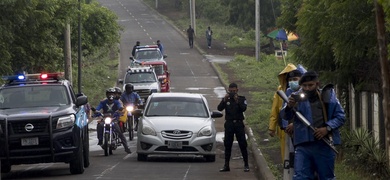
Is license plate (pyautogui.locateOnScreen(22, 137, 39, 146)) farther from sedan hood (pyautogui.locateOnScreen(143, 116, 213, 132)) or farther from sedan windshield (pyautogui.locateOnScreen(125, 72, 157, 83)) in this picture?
sedan windshield (pyautogui.locateOnScreen(125, 72, 157, 83))

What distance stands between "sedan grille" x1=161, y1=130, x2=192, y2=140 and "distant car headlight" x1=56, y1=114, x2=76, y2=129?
3.48 meters

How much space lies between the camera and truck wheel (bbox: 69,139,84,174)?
1855 centimetres

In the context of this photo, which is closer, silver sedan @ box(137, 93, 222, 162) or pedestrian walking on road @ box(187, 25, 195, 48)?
silver sedan @ box(137, 93, 222, 162)

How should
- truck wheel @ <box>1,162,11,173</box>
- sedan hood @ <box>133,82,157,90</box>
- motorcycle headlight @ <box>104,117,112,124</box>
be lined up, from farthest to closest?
sedan hood @ <box>133,82,157,90</box>
motorcycle headlight @ <box>104,117,112,124</box>
truck wheel @ <box>1,162,11,173</box>

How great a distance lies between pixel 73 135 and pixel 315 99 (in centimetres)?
792

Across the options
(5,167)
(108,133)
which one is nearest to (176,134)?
(108,133)

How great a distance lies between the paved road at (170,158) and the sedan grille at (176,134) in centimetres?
59

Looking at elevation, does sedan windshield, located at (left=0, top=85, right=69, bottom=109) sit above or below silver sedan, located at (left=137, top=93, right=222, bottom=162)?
above

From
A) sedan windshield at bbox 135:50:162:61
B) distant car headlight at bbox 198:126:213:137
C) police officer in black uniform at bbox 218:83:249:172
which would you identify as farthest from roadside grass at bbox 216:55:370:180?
sedan windshield at bbox 135:50:162:61

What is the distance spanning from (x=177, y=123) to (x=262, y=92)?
22.0 meters

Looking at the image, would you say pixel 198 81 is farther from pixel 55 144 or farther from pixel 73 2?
pixel 55 144

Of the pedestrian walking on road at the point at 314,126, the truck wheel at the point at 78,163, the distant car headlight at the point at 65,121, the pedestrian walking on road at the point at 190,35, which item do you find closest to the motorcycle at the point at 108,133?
the truck wheel at the point at 78,163

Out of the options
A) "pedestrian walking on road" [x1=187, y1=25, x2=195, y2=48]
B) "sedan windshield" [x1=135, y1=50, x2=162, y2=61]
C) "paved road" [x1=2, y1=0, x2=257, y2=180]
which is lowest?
"paved road" [x1=2, y1=0, x2=257, y2=180]

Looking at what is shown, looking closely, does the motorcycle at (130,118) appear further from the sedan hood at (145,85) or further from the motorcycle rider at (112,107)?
the sedan hood at (145,85)
